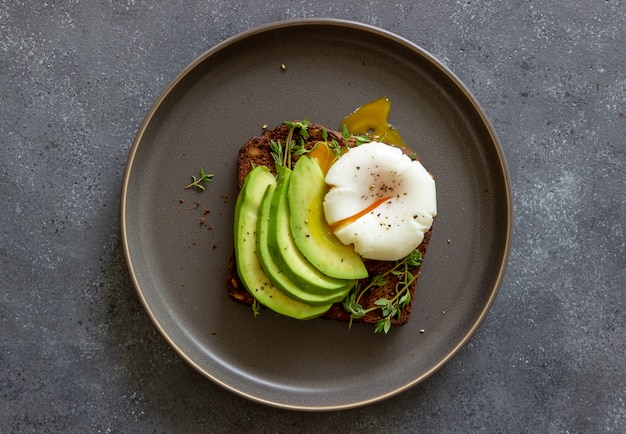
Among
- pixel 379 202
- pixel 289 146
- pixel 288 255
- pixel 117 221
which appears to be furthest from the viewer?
pixel 117 221

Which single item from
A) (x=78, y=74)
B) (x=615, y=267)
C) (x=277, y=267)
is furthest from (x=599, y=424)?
(x=78, y=74)

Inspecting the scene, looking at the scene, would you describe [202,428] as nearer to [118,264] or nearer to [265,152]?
[118,264]

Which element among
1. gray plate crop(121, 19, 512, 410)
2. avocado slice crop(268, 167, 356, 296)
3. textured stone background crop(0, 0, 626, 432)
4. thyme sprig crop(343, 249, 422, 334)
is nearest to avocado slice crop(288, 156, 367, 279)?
avocado slice crop(268, 167, 356, 296)

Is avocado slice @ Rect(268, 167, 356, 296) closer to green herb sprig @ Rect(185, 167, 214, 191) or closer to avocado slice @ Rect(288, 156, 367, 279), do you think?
avocado slice @ Rect(288, 156, 367, 279)

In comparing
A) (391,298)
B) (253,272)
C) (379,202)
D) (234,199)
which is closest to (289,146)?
(234,199)

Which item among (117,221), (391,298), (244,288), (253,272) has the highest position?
(117,221)

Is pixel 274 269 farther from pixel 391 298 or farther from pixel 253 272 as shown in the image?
pixel 391 298

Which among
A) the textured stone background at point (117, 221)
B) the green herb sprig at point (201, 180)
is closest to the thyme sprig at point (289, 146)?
the green herb sprig at point (201, 180)
